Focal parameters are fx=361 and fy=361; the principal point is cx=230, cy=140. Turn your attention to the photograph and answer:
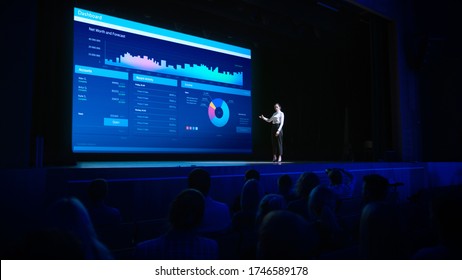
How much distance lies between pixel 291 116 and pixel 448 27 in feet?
12.6

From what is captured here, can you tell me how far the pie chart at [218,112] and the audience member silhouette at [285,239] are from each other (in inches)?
215

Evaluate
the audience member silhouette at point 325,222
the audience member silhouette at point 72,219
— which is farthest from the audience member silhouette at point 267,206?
the audience member silhouette at point 72,219

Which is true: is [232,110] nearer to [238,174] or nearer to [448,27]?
[238,174]

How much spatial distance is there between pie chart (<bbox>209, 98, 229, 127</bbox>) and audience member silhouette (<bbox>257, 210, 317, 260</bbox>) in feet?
17.9

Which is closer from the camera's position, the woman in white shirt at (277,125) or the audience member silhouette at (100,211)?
the audience member silhouette at (100,211)

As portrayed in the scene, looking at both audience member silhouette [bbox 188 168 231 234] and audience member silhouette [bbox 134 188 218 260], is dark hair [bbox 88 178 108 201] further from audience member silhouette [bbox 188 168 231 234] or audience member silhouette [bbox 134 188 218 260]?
audience member silhouette [bbox 134 188 218 260]

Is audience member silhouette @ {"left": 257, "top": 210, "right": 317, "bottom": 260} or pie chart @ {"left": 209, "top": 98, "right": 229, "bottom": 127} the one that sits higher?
pie chart @ {"left": 209, "top": 98, "right": 229, "bottom": 127}

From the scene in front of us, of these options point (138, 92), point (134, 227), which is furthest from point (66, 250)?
point (138, 92)

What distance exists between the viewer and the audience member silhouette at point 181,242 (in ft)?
5.17

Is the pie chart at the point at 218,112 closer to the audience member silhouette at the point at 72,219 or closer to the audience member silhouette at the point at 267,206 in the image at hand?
the audience member silhouette at the point at 267,206

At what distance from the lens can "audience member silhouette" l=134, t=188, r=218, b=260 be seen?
158cm

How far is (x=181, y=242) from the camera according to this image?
1.59m

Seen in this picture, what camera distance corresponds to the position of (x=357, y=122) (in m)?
8.30

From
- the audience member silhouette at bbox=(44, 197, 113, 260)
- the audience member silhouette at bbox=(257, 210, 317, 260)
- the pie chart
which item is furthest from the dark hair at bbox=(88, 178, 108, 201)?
the pie chart
